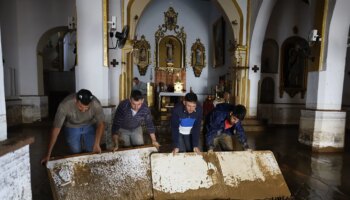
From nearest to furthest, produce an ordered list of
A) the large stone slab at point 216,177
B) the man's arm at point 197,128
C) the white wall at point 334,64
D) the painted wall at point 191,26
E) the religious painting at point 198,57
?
the large stone slab at point 216,177, the man's arm at point 197,128, the white wall at point 334,64, the painted wall at point 191,26, the religious painting at point 198,57

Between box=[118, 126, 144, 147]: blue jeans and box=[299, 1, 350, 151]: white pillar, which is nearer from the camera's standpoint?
box=[118, 126, 144, 147]: blue jeans

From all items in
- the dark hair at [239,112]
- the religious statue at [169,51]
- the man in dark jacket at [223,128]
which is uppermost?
the religious statue at [169,51]

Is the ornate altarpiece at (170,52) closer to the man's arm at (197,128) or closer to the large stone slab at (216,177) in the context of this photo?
the man's arm at (197,128)

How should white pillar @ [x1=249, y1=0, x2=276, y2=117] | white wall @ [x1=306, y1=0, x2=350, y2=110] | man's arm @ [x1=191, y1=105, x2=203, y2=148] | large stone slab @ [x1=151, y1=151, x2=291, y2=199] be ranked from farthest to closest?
white pillar @ [x1=249, y1=0, x2=276, y2=117] → white wall @ [x1=306, y1=0, x2=350, y2=110] → man's arm @ [x1=191, y1=105, x2=203, y2=148] → large stone slab @ [x1=151, y1=151, x2=291, y2=199]

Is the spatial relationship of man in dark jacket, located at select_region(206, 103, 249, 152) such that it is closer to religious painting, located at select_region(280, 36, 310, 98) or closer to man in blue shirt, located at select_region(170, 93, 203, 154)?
man in blue shirt, located at select_region(170, 93, 203, 154)

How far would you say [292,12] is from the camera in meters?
10.1

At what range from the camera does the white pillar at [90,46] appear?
4.96 metres

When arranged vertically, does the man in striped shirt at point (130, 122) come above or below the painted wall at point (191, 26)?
below

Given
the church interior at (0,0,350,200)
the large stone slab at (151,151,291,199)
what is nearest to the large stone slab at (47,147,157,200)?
the large stone slab at (151,151,291,199)

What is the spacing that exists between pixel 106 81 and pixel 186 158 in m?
2.98

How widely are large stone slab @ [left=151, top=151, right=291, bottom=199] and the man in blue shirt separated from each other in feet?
0.63

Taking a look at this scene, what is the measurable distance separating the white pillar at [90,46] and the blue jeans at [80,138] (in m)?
1.95

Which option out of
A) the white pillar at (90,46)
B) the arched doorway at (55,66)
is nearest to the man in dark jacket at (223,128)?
the white pillar at (90,46)

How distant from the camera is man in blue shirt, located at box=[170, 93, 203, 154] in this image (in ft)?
10.3
